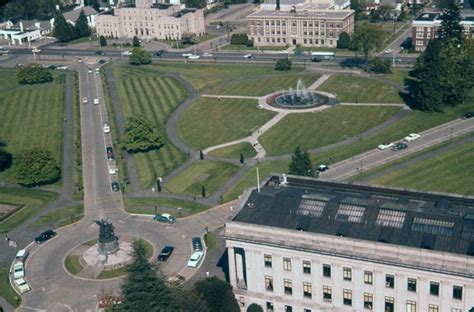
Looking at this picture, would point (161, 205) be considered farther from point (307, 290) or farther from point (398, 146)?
point (398, 146)

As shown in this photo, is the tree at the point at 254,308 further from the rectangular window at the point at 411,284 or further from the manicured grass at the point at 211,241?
the manicured grass at the point at 211,241

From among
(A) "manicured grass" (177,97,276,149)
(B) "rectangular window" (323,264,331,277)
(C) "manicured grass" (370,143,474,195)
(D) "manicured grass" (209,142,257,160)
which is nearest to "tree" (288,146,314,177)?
(C) "manicured grass" (370,143,474,195)

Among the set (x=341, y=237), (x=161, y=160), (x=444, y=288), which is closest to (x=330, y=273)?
(x=341, y=237)

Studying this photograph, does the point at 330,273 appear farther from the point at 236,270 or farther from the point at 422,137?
the point at 422,137

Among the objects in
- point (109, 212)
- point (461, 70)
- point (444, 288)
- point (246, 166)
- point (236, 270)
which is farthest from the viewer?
point (461, 70)

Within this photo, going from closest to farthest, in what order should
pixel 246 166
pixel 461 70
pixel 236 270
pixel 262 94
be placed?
pixel 236 270
pixel 246 166
pixel 461 70
pixel 262 94

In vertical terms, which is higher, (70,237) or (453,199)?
(453,199)
